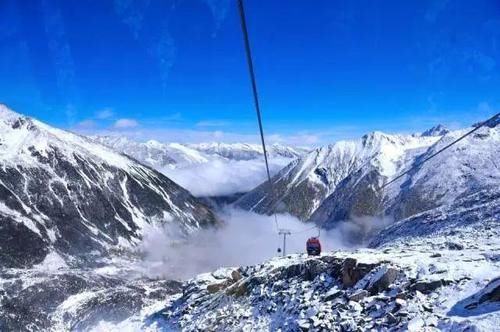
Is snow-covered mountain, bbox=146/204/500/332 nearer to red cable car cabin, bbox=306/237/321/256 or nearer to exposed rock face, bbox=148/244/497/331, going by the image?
exposed rock face, bbox=148/244/497/331

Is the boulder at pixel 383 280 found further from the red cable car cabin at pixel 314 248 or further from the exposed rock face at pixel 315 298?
the red cable car cabin at pixel 314 248

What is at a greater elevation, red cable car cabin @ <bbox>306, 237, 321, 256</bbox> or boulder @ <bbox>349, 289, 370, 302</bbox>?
red cable car cabin @ <bbox>306, 237, 321, 256</bbox>

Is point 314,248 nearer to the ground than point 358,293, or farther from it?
farther from it

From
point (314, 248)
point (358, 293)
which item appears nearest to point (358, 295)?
point (358, 293)

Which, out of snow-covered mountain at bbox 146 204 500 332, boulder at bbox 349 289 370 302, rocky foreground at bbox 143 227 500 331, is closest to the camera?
rocky foreground at bbox 143 227 500 331

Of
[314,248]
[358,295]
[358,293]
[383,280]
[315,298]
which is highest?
[314,248]

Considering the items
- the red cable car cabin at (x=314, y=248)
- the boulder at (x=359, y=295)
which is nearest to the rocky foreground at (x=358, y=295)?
the boulder at (x=359, y=295)

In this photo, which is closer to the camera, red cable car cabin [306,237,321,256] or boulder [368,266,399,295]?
boulder [368,266,399,295]

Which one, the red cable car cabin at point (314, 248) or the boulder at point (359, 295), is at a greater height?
the red cable car cabin at point (314, 248)

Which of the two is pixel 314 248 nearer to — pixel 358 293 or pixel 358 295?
pixel 358 293

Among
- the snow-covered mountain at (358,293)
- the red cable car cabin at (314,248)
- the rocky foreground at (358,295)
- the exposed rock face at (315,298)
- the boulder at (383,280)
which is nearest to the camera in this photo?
the rocky foreground at (358,295)

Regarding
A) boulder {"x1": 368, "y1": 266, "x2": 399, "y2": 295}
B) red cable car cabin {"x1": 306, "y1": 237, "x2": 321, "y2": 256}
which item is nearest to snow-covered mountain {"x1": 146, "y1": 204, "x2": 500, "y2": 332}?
boulder {"x1": 368, "y1": 266, "x2": 399, "y2": 295}
